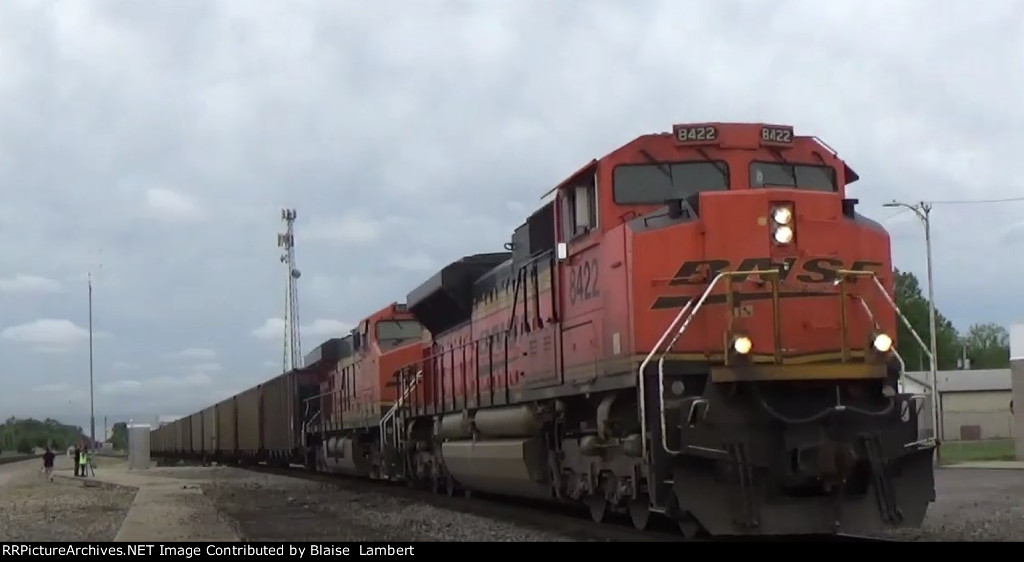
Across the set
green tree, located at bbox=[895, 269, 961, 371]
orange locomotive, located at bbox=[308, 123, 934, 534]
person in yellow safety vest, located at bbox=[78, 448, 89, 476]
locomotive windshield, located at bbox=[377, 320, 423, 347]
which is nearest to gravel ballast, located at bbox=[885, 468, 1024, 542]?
orange locomotive, located at bbox=[308, 123, 934, 534]

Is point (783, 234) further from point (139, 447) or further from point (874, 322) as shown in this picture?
point (139, 447)

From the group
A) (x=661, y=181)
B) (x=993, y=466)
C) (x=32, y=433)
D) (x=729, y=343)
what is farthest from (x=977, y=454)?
(x=32, y=433)

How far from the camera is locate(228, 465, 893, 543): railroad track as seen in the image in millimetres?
10859

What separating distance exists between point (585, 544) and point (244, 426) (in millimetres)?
31745

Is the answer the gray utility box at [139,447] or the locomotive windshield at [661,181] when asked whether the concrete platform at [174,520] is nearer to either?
the locomotive windshield at [661,181]

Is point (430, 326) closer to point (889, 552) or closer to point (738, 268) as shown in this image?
point (738, 268)

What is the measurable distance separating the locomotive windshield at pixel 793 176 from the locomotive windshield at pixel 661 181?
32 cm

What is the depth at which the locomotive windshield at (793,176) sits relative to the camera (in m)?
11.5

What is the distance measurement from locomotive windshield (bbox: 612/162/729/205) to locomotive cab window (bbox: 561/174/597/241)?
1.11 feet

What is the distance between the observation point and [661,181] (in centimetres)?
1152

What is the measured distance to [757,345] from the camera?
10203 mm

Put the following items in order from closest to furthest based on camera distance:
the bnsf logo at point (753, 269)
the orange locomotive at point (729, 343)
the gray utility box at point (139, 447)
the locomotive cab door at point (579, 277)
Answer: the orange locomotive at point (729, 343) < the bnsf logo at point (753, 269) < the locomotive cab door at point (579, 277) < the gray utility box at point (139, 447)

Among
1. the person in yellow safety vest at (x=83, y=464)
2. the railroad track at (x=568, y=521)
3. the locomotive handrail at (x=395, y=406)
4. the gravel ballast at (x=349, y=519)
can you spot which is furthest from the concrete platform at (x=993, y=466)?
the person in yellow safety vest at (x=83, y=464)

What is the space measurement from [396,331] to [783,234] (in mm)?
13778
